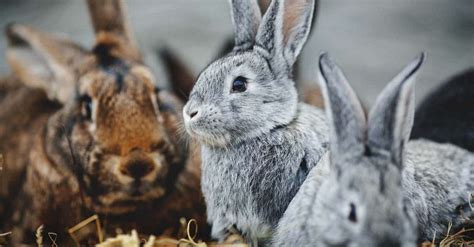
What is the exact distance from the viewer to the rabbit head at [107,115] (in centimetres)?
248

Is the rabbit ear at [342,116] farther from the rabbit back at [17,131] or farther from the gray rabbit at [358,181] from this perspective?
the rabbit back at [17,131]

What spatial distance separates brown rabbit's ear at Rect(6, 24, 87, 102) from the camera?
2879 millimetres

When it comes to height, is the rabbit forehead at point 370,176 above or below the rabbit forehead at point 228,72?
below

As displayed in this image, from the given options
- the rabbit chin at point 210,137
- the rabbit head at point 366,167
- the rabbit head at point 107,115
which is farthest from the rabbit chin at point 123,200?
the rabbit head at point 366,167

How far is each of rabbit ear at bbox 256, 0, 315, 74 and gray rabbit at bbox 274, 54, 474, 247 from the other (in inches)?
15.2

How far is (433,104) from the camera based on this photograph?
3.02m

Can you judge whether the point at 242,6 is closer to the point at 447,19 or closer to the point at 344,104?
the point at 344,104

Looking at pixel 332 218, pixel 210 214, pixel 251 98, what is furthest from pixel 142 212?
pixel 332 218

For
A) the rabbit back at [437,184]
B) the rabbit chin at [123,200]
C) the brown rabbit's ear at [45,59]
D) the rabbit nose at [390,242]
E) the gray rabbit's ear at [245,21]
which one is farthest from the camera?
the brown rabbit's ear at [45,59]

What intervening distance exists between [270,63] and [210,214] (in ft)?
1.90

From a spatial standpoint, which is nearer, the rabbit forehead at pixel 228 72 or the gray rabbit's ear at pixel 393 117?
the gray rabbit's ear at pixel 393 117

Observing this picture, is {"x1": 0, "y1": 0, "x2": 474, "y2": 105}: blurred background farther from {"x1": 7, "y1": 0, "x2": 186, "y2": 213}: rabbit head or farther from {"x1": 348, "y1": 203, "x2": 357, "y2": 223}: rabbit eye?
{"x1": 348, "y1": 203, "x2": 357, "y2": 223}: rabbit eye

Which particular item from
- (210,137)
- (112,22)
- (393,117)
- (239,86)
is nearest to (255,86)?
(239,86)

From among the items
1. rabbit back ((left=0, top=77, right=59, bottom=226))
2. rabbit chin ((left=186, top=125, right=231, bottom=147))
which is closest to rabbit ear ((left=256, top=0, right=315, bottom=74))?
rabbit chin ((left=186, top=125, right=231, bottom=147))
